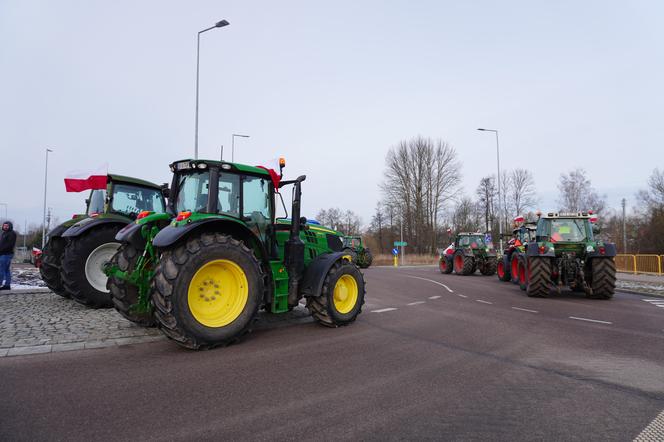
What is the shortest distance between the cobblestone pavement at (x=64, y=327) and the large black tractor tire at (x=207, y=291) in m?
1.05

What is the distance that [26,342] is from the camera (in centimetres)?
486

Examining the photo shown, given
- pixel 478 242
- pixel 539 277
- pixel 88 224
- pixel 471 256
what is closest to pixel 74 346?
pixel 88 224

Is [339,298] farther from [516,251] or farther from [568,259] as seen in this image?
[516,251]

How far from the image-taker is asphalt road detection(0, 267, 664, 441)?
2.83m

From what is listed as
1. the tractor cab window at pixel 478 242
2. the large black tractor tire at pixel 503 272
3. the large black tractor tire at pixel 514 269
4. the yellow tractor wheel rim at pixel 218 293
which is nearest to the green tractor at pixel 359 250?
the tractor cab window at pixel 478 242

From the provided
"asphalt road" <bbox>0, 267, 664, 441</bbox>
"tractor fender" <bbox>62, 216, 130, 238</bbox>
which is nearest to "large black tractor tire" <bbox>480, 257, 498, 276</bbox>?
"asphalt road" <bbox>0, 267, 664, 441</bbox>

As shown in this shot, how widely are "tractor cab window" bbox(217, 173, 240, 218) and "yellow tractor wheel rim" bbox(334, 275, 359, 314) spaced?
2.08m

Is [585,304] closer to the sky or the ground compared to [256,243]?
closer to the ground

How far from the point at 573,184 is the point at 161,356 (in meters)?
49.5

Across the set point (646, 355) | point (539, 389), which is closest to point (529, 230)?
point (646, 355)

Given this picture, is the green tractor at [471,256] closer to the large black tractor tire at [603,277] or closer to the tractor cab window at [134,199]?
the large black tractor tire at [603,277]

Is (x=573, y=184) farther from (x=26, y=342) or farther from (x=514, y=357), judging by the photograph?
(x=26, y=342)

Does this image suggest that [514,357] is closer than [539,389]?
No

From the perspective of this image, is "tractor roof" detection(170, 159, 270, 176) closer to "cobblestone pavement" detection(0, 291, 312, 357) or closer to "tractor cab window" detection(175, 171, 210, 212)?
"tractor cab window" detection(175, 171, 210, 212)
